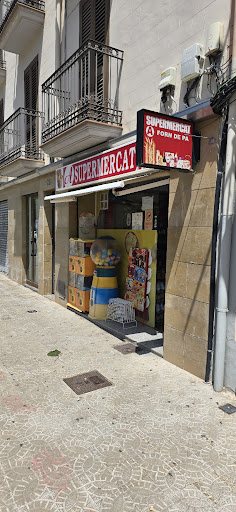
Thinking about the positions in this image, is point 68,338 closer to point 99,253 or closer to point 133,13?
point 99,253

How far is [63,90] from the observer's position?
8.78 m

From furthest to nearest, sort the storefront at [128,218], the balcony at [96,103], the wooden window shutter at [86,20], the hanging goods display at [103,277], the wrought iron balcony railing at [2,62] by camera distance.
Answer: the wrought iron balcony railing at [2,62] → the hanging goods display at [103,277] → the wooden window shutter at [86,20] → the balcony at [96,103] → the storefront at [128,218]

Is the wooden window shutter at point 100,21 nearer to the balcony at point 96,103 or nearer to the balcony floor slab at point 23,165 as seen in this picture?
the balcony at point 96,103

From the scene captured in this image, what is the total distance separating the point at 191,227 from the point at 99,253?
3110 millimetres

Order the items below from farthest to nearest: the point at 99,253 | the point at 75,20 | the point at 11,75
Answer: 1. the point at 11,75
2. the point at 75,20
3. the point at 99,253

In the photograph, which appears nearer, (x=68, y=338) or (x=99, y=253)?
(x=68, y=338)

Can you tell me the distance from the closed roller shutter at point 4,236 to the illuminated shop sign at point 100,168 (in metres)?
7.33

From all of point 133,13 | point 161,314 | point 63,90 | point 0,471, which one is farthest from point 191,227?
point 63,90

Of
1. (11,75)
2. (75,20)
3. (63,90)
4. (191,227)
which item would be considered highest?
(11,75)

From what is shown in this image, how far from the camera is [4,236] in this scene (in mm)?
15578

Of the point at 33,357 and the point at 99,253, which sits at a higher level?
the point at 99,253

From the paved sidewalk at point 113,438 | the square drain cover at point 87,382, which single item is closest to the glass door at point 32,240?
the paved sidewalk at point 113,438

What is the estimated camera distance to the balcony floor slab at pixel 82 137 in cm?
658

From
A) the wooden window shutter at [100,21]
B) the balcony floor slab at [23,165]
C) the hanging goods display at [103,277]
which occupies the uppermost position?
the wooden window shutter at [100,21]
